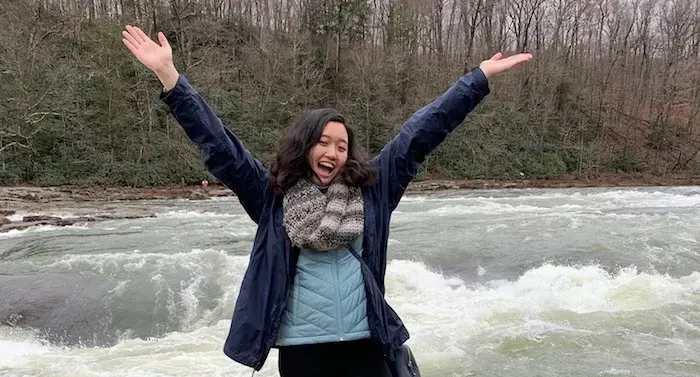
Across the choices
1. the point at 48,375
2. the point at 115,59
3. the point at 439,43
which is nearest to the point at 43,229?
the point at 48,375

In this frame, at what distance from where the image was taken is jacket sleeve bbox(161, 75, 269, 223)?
6.89 ft

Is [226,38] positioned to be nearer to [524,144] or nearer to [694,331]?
[524,144]

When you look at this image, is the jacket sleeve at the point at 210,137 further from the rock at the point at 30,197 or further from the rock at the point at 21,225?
the rock at the point at 30,197

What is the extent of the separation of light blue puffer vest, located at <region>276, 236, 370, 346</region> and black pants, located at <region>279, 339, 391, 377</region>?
56mm

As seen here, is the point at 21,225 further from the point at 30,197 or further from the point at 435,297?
the point at 435,297

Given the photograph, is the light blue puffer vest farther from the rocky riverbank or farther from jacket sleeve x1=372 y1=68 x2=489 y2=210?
the rocky riverbank

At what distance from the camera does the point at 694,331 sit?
716 cm

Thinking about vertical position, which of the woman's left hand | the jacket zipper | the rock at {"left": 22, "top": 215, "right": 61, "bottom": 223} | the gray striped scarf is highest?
the woman's left hand

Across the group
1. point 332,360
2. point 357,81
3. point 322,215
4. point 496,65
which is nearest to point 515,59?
point 496,65

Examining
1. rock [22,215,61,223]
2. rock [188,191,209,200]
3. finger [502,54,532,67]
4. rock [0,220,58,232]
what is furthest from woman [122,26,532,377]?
rock [188,191,209,200]

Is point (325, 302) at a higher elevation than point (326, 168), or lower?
lower

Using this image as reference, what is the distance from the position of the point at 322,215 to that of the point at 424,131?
53cm

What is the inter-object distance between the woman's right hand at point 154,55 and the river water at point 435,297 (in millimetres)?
4722

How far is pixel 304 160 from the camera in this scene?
7.23ft
